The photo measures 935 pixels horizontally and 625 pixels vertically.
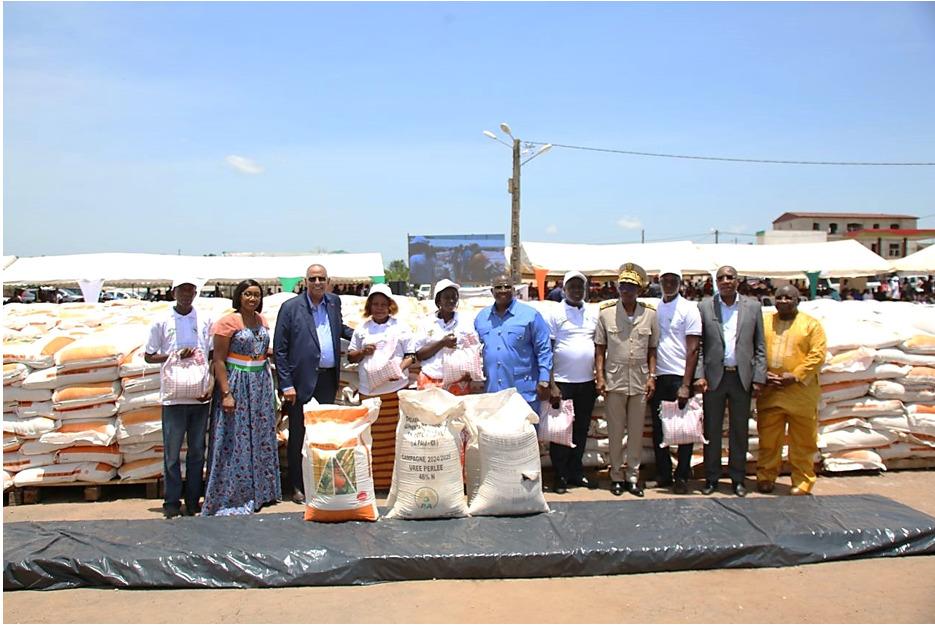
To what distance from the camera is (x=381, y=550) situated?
371 centimetres

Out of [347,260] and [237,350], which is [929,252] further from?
[237,350]

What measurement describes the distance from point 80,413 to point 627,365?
3.80m

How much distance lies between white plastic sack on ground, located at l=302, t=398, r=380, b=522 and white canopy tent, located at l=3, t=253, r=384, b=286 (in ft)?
65.0

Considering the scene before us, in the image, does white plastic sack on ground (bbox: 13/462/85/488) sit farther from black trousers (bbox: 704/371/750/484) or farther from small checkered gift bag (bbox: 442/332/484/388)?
black trousers (bbox: 704/371/750/484)

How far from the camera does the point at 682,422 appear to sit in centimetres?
502

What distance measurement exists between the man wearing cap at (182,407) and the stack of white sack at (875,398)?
4561 mm

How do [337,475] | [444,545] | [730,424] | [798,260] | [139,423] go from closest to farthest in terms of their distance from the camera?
[444,545], [337,475], [139,423], [730,424], [798,260]

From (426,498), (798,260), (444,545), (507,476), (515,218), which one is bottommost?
(444,545)

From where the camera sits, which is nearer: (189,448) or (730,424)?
(189,448)

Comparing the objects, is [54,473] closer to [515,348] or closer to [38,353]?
[38,353]

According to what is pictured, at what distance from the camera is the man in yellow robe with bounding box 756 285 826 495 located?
4988mm

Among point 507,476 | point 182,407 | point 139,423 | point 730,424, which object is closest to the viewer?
point 507,476

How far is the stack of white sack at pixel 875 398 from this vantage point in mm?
5629

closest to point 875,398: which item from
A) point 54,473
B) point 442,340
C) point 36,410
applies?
point 442,340
